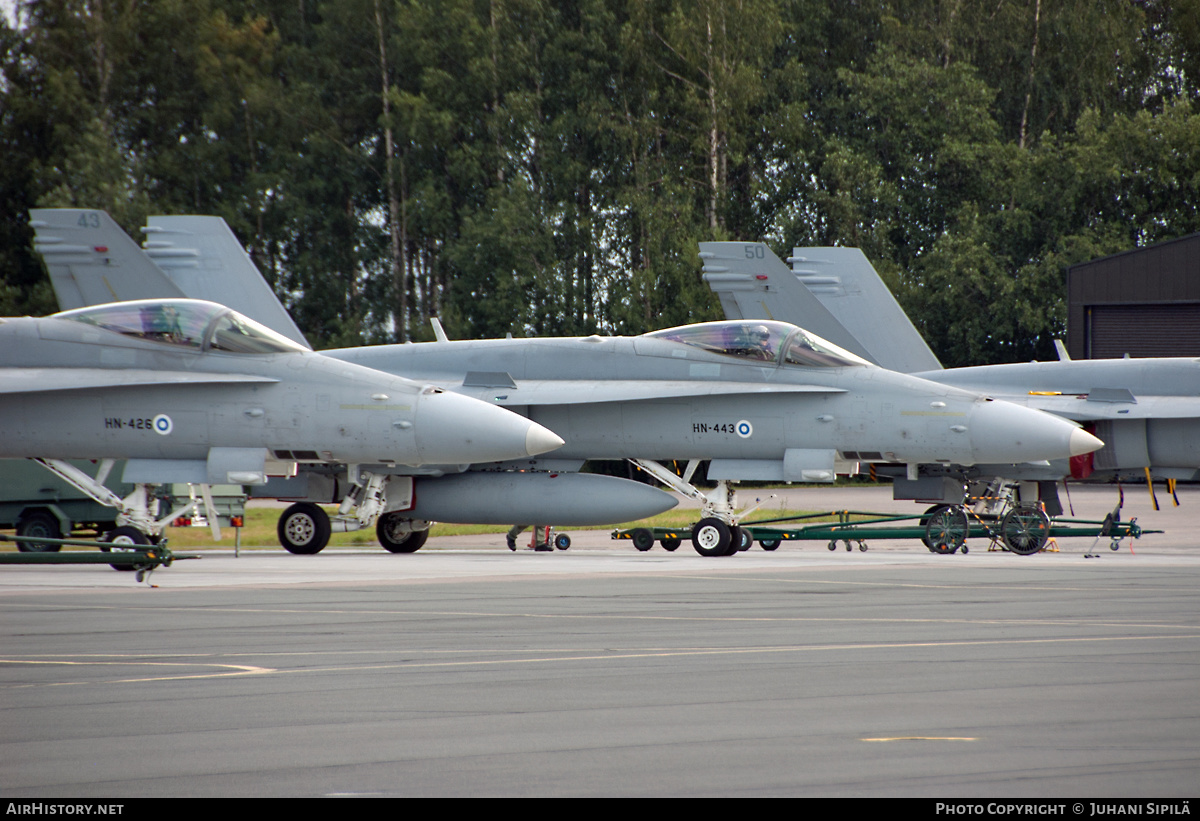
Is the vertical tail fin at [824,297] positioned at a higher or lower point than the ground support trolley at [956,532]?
higher

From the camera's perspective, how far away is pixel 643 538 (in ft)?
55.7

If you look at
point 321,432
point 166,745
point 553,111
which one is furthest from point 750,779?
point 553,111

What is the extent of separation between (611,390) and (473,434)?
8.63 ft

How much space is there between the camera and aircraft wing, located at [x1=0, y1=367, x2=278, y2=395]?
1409 centimetres

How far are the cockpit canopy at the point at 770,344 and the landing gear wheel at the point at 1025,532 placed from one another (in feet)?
8.43

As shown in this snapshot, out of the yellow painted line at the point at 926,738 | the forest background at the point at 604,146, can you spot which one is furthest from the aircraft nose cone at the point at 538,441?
the forest background at the point at 604,146

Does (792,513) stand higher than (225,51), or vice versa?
(225,51)

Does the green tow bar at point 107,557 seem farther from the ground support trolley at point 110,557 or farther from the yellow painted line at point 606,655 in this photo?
the yellow painted line at point 606,655

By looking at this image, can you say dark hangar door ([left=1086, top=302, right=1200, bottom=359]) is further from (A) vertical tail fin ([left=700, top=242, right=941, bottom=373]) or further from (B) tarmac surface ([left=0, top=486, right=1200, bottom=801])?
(B) tarmac surface ([left=0, top=486, right=1200, bottom=801])

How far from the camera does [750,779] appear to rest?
4.24 metres

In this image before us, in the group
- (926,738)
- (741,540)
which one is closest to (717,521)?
(741,540)

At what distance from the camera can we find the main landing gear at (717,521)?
15930 mm

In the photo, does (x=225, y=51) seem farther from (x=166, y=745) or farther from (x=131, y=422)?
(x=166, y=745)
